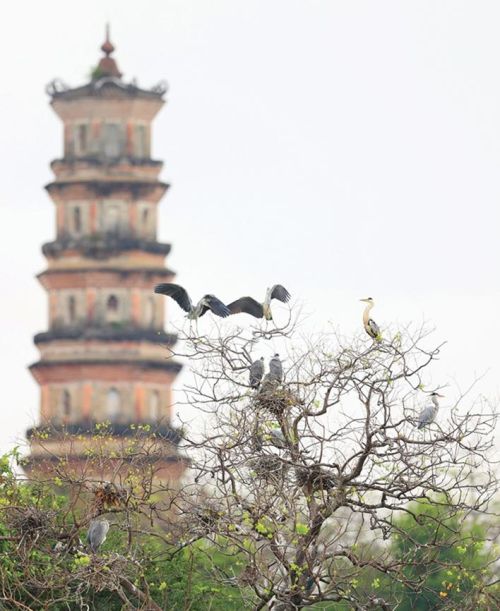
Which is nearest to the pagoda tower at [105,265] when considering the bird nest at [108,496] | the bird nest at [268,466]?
the bird nest at [108,496]

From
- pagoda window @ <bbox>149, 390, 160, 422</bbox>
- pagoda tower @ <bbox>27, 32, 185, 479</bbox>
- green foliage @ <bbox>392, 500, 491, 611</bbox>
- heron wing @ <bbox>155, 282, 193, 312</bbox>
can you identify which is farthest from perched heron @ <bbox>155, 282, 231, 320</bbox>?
pagoda window @ <bbox>149, 390, 160, 422</bbox>

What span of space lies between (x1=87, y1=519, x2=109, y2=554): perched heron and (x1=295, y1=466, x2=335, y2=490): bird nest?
2.91 m

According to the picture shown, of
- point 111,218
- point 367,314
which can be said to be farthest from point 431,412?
point 111,218

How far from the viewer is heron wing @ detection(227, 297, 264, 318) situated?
30344 mm

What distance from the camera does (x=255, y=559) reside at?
27.5 m

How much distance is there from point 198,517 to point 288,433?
54.9 inches

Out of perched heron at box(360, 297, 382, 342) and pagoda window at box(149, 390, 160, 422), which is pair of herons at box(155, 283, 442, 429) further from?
pagoda window at box(149, 390, 160, 422)

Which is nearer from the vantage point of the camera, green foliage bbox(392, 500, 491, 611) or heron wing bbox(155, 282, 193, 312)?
green foliage bbox(392, 500, 491, 611)

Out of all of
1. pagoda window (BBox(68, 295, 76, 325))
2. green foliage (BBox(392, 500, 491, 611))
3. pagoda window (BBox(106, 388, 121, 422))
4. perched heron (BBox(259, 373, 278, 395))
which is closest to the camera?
perched heron (BBox(259, 373, 278, 395))

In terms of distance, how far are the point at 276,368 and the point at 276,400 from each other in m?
0.73

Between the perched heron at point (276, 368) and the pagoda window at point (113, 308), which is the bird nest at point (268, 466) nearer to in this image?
the perched heron at point (276, 368)

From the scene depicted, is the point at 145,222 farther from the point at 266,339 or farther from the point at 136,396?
the point at 266,339

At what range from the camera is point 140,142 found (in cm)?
9888

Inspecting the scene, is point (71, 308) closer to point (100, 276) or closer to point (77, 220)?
point (100, 276)
